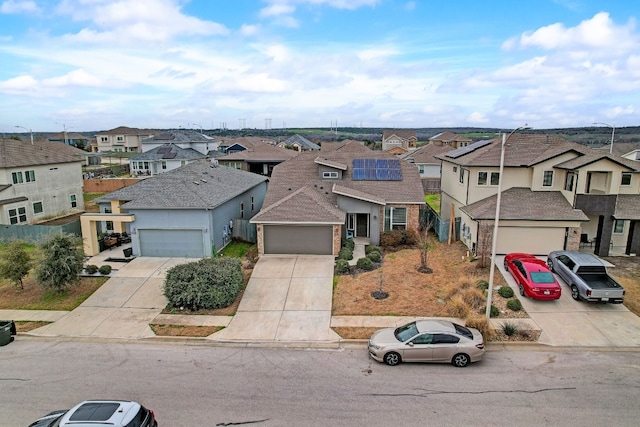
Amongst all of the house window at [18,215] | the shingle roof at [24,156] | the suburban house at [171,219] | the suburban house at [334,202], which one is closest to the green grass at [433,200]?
the suburban house at [334,202]

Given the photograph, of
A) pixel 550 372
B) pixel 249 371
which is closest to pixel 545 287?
pixel 550 372

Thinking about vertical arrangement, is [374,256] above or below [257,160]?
below

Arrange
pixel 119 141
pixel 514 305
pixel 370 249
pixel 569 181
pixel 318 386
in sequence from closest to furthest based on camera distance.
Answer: pixel 318 386 < pixel 514 305 < pixel 569 181 < pixel 370 249 < pixel 119 141

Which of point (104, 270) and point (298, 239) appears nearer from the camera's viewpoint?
point (104, 270)

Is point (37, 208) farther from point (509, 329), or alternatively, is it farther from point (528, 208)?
point (528, 208)

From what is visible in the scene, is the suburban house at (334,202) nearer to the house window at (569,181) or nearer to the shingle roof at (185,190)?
the shingle roof at (185,190)

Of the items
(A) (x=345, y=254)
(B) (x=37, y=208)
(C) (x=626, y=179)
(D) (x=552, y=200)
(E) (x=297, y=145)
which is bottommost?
(A) (x=345, y=254)

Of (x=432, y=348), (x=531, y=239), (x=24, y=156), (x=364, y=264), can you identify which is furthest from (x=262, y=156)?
(x=432, y=348)
